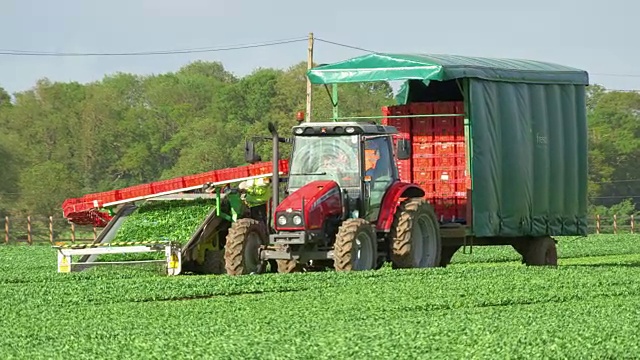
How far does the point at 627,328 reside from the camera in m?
14.2

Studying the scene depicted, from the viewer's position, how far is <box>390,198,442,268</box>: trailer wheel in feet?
73.4

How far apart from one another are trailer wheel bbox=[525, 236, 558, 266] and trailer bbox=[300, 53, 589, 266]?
0.02m

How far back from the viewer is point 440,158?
24641 mm

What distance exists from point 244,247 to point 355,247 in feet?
5.68

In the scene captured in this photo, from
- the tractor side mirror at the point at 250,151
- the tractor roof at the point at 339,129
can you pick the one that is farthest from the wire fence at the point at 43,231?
the tractor side mirror at the point at 250,151

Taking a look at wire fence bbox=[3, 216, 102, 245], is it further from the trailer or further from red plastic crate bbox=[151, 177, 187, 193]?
the trailer

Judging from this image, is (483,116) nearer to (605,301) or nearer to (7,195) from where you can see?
(605,301)

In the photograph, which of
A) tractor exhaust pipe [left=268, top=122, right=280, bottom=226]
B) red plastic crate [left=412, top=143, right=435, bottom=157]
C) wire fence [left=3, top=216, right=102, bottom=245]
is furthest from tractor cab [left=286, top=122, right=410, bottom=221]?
wire fence [left=3, top=216, right=102, bottom=245]

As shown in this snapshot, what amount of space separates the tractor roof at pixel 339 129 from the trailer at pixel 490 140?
2.53 ft

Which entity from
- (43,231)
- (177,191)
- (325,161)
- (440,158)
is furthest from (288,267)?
(43,231)

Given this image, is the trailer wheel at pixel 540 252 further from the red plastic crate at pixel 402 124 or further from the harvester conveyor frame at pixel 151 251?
the harvester conveyor frame at pixel 151 251

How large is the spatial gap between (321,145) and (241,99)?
72942 millimetres

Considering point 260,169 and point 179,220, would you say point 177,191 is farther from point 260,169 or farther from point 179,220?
point 260,169

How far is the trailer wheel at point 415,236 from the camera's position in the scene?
22.4m
